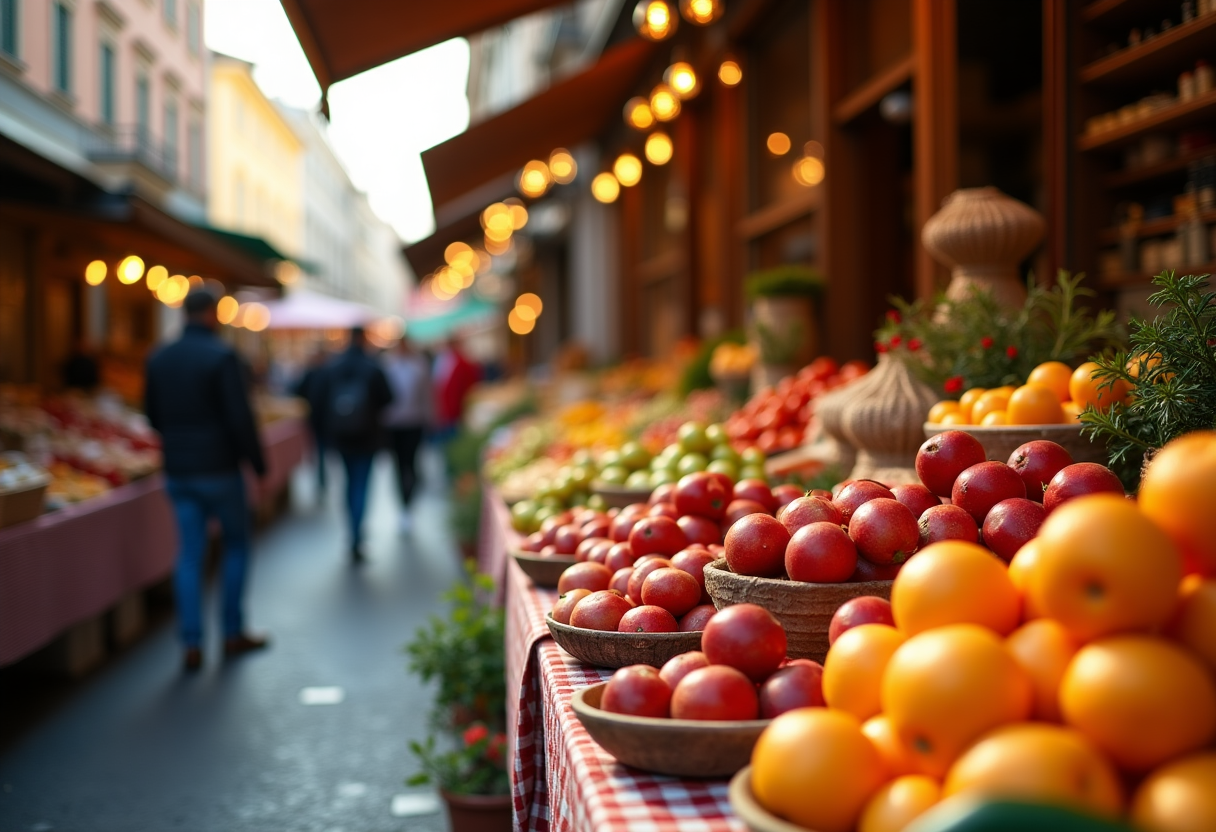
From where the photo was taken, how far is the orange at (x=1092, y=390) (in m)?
2.58

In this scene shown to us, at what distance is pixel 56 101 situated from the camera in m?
6.91

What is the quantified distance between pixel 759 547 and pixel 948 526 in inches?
15.0

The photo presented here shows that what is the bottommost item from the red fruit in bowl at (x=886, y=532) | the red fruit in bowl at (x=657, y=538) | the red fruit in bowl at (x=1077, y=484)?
the red fruit in bowl at (x=657, y=538)

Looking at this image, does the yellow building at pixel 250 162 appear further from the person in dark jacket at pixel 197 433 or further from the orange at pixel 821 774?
the orange at pixel 821 774

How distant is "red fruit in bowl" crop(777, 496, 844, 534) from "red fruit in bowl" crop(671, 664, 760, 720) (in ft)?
1.55

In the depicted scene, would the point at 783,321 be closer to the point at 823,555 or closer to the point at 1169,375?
the point at 1169,375

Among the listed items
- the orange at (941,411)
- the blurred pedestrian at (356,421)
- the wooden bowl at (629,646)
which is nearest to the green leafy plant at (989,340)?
the orange at (941,411)

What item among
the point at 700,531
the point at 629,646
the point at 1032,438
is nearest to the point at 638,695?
the point at 629,646

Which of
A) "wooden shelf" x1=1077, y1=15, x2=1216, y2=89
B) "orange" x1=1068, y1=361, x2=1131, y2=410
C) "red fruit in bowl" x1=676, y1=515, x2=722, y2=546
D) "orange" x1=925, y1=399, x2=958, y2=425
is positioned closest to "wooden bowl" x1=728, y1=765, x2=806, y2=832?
"red fruit in bowl" x1=676, y1=515, x2=722, y2=546

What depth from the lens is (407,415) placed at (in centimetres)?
1161

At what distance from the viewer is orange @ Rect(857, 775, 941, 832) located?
4.22ft

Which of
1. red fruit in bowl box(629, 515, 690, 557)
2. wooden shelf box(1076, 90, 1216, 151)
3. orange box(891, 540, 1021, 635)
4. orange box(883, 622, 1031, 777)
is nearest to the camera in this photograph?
orange box(883, 622, 1031, 777)

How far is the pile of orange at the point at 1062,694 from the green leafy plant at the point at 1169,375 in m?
0.90

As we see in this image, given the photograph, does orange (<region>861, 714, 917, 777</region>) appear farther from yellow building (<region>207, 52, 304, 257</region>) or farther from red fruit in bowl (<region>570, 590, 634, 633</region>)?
yellow building (<region>207, 52, 304, 257</region>)
